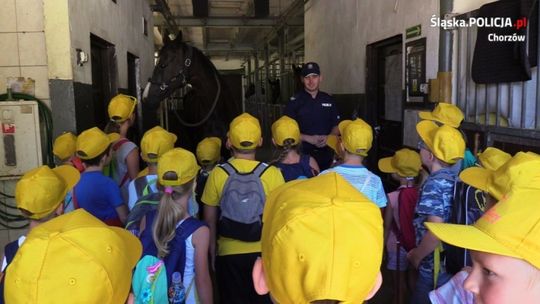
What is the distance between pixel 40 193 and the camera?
191 centimetres

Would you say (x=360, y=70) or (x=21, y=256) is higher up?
(x=360, y=70)

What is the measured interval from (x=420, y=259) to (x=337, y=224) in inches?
49.4

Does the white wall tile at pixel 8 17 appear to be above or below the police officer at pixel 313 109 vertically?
above

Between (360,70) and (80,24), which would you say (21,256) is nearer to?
(80,24)

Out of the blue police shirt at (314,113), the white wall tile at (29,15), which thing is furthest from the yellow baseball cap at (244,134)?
the white wall tile at (29,15)

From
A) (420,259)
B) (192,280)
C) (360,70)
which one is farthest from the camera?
(360,70)

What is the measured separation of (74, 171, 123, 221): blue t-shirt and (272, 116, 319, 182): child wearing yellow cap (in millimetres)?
932

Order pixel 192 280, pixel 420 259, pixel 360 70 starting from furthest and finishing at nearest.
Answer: pixel 360 70, pixel 420 259, pixel 192 280

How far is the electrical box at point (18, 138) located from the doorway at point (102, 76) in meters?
1.18

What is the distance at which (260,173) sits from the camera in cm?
238

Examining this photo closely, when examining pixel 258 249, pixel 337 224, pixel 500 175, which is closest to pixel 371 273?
pixel 337 224

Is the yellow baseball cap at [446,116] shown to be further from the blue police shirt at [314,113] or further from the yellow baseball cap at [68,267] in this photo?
the yellow baseball cap at [68,267]

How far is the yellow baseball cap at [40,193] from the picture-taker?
6.23 feet

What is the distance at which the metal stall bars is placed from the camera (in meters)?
3.06
